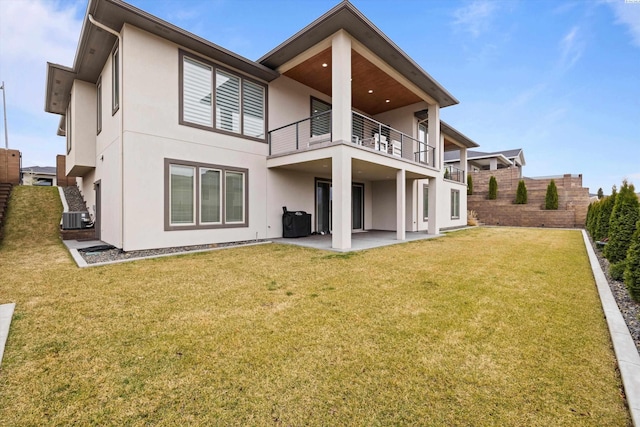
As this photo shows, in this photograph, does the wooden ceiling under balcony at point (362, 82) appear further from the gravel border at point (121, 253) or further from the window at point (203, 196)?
the gravel border at point (121, 253)

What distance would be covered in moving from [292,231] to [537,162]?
4013 cm

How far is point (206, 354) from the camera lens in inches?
103

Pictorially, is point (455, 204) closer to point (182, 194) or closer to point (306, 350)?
point (182, 194)

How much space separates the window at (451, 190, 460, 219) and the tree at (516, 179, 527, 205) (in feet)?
17.0

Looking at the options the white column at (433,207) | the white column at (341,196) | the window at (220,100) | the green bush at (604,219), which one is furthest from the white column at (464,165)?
the window at (220,100)

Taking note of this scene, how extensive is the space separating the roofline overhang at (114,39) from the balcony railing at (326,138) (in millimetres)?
2007

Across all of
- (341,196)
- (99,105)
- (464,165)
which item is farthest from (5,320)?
(464,165)

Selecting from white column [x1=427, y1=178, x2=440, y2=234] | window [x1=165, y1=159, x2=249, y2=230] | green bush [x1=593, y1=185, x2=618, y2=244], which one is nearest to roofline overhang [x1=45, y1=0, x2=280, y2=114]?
window [x1=165, y1=159, x2=249, y2=230]

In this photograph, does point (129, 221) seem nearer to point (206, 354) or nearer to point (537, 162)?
point (206, 354)

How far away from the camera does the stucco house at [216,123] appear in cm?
748

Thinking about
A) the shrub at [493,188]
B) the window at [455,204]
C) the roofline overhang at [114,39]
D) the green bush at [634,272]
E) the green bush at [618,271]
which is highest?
the roofline overhang at [114,39]

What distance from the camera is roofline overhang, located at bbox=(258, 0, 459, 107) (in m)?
7.47

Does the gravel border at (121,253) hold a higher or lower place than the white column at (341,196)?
lower

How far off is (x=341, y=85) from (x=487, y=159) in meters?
25.6
